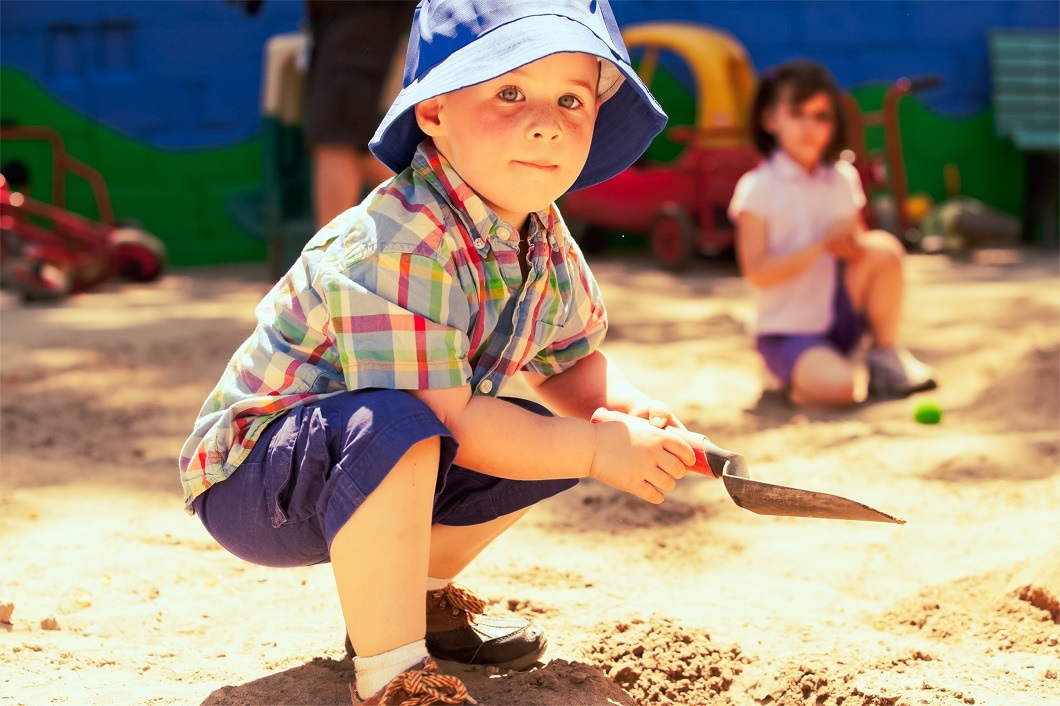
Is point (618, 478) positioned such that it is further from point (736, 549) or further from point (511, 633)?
point (736, 549)

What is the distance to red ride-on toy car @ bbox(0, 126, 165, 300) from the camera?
→ 4.79 meters

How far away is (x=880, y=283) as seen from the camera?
3363 mm

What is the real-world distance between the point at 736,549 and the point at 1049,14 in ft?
18.4

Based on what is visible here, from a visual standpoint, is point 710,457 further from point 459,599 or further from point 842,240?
point 842,240

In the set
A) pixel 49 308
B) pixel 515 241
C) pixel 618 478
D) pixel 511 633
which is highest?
pixel 515 241

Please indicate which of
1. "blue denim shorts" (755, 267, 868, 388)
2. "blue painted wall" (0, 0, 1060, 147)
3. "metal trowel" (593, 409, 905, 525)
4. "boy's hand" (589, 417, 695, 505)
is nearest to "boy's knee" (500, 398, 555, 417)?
"boy's hand" (589, 417, 695, 505)

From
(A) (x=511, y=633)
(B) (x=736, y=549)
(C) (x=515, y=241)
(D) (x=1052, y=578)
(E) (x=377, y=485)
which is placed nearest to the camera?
(E) (x=377, y=485)

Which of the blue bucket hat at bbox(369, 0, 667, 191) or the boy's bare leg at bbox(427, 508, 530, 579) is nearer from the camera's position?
the blue bucket hat at bbox(369, 0, 667, 191)

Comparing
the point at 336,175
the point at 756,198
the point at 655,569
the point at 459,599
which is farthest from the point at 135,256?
the point at 459,599

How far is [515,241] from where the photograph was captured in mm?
1462

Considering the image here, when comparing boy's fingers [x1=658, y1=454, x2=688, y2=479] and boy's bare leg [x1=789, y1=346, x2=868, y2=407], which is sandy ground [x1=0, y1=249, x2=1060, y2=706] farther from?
boy's fingers [x1=658, y1=454, x2=688, y2=479]

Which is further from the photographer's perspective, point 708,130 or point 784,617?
point 708,130

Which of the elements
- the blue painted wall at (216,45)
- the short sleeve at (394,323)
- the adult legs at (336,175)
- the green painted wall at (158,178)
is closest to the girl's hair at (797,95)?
the adult legs at (336,175)

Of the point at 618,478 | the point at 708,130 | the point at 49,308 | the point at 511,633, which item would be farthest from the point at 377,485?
the point at 708,130
